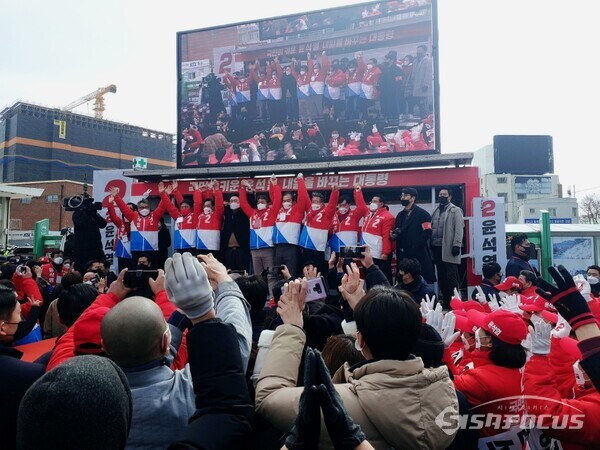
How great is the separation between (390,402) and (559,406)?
1299 mm

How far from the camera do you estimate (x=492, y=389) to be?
241cm

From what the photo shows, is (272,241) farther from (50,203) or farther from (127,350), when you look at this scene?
(50,203)

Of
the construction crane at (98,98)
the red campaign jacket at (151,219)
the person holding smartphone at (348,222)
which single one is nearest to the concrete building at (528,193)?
the person holding smartphone at (348,222)

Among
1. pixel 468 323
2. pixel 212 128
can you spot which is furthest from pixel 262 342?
pixel 212 128

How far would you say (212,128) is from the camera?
1106cm

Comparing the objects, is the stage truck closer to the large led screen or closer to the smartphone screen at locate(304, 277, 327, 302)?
the large led screen

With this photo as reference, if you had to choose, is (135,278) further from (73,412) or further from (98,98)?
(98,98)

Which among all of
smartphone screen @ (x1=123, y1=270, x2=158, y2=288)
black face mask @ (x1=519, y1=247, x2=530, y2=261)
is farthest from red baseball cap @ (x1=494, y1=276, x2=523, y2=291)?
smartphone screen @ (x1=123, y1=270, x2=158, y2=288)

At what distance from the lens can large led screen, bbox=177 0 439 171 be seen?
947 centimetres

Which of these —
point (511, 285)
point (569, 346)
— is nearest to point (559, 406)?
point (569, 346)

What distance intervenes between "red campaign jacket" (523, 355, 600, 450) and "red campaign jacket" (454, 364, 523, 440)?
65 millimetres

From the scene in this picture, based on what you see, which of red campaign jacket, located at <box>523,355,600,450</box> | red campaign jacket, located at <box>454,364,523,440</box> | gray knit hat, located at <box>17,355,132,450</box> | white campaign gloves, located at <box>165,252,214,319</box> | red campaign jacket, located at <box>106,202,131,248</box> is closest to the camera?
gray knit hat, located at <box>17,355,132,450</box>

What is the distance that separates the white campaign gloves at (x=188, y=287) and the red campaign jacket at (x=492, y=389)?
5.28 feet

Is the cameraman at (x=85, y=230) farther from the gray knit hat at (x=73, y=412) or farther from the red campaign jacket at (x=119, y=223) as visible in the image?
the gray knit hat at (x=73, y=412)
